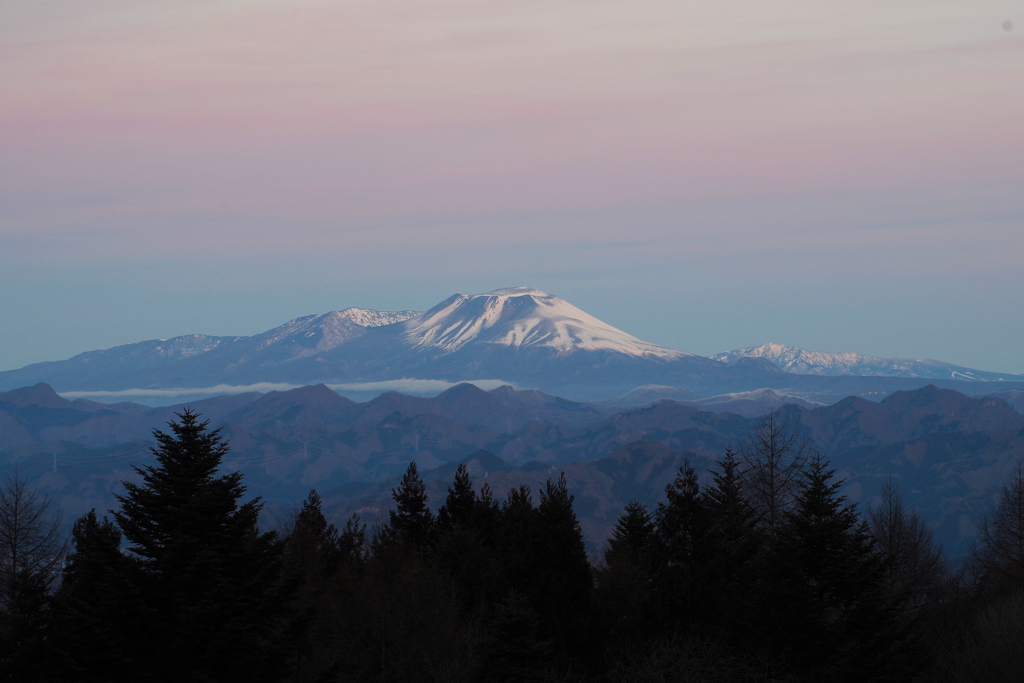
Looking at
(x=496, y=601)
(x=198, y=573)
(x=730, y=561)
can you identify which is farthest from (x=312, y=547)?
(x=198, y=573)

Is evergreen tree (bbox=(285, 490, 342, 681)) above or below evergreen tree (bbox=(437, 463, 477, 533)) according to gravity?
below

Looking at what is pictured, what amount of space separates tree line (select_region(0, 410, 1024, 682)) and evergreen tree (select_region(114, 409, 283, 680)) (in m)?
0.07

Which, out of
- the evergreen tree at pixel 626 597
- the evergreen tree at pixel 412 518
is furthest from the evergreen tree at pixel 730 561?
the evergreen tree at pixel 412 518

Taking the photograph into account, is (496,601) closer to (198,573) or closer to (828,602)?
(828,602)

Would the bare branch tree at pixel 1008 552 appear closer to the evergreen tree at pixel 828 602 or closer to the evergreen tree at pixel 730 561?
the evergreen tree at pixel 730 561

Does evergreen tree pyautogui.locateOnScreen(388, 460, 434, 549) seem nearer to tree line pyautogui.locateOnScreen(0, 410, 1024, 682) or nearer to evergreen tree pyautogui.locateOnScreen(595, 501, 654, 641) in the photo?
tree line pyautogui.locateOnScreen(0, 410, 1024, 682)

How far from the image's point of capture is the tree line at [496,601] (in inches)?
1390

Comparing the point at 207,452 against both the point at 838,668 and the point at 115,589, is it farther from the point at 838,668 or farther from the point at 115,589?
the point at 838,668

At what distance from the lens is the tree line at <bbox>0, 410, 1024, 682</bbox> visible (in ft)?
116

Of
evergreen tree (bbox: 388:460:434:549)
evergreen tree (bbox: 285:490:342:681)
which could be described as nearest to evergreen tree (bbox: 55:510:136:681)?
evergreen tree (bbox: 285:490:342:681)

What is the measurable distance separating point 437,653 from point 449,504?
22.8 m

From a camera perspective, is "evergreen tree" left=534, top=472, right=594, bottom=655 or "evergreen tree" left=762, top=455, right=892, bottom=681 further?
"evergreen tree" left=534, top=472, right=594, bottom=655

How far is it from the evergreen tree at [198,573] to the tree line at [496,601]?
7cm

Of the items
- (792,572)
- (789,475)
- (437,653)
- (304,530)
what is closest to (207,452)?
(437,653)
